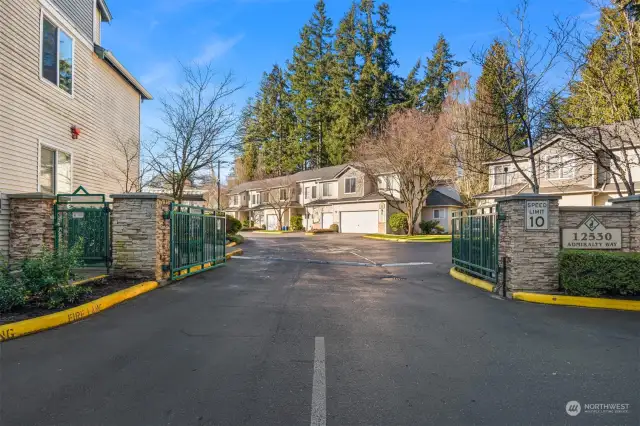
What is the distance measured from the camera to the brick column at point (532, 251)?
803 cm

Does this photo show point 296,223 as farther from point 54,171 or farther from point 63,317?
point 63,317

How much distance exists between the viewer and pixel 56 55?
1186 centimetres

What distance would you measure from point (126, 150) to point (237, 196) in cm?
4292

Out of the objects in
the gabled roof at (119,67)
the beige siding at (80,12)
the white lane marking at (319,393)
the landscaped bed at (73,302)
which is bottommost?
the white lane marking at (319,393)

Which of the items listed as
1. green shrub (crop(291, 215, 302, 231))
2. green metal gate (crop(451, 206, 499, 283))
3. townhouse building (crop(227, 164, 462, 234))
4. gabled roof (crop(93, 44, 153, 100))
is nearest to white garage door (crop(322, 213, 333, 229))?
townhouse building (crop(227, 164, 462, 234))

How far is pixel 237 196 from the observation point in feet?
196

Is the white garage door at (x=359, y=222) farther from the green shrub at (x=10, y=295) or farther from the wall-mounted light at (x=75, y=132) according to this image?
the green shrub at (x=10, y=295)

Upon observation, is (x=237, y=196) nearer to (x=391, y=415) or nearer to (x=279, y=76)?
(x=279, y=76)

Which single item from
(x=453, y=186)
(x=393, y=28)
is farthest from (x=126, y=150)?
(x=393, y=28)

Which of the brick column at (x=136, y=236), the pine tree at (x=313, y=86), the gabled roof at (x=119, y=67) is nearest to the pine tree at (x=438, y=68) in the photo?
the pine tree at (x=313, y=86)

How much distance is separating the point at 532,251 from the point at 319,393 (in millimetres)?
6415

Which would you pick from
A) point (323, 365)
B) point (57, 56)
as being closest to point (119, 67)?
point (57, 56)

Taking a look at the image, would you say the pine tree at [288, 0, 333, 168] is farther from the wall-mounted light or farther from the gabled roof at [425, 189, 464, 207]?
the wall-mounted light

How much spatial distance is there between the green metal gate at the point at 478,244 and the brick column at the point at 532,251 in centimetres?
52
